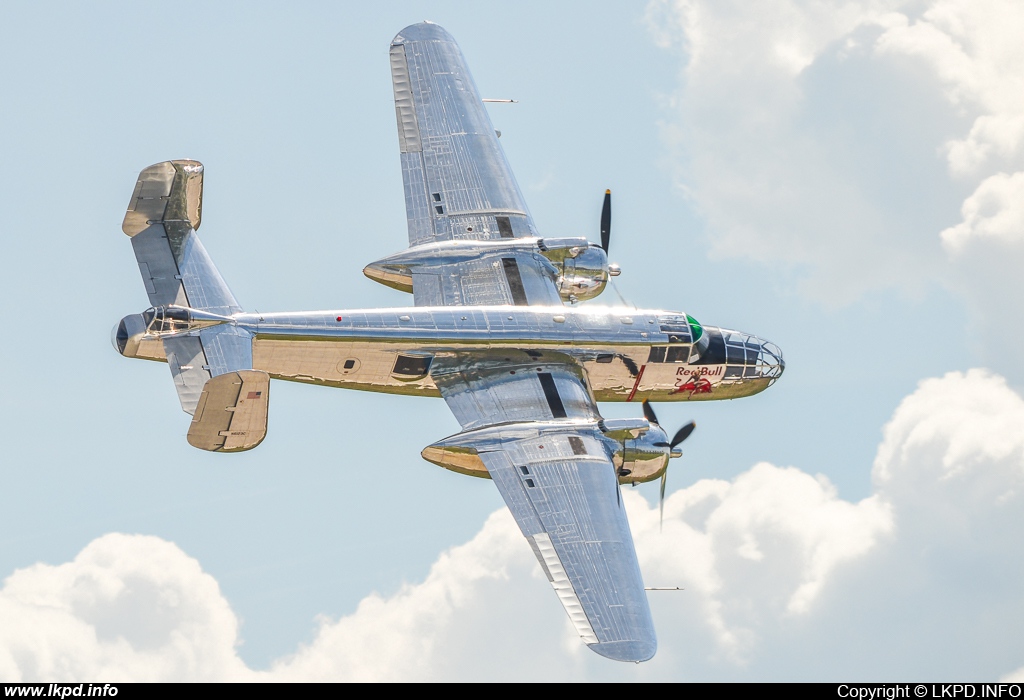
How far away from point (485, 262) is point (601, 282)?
4536 mm

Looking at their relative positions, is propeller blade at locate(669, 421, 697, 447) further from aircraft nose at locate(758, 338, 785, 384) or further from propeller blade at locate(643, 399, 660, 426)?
aircraft nose at locate(758, 338, 785, 384)

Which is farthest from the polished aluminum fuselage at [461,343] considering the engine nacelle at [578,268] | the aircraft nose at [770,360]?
the engine nacelle at [578,268]

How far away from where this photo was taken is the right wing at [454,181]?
58.2 m

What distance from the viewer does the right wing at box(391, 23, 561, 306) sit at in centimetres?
5816

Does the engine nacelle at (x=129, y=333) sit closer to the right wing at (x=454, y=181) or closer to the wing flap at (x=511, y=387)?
the wing flap at (x=511, y=387)

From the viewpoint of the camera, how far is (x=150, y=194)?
5378 centimetres

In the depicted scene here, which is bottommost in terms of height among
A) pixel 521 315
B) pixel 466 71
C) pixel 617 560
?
pixel 617 560

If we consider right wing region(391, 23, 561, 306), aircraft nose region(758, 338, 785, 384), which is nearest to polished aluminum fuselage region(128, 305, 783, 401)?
aircraft nose region(758, 338, 785, 384)

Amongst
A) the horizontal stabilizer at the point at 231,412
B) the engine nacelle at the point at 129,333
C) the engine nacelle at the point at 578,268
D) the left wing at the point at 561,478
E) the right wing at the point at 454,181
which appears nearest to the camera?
the left wing at the point at 561,478

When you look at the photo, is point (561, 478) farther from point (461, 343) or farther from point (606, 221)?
point (606, 221)

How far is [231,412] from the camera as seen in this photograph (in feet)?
161

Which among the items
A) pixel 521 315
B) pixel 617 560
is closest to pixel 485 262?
pixel 521 315

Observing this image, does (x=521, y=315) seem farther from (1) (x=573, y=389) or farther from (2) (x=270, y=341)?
(2) (x=270, y=341)

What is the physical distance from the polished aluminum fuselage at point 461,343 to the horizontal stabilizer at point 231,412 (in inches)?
156
